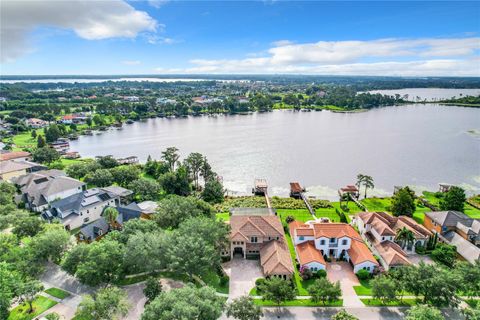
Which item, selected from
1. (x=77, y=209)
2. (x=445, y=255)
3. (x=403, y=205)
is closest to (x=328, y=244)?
(x=445, y=255)

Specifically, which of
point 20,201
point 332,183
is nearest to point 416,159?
point 332,183

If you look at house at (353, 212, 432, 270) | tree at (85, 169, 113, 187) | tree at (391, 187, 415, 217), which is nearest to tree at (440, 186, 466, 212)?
tree at (391, 187, 415, 217)

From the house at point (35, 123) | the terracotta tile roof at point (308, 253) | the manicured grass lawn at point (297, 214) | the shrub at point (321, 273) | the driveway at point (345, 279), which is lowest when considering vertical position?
the driveway at point (345, 279)

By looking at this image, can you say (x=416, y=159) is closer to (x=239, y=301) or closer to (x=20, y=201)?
(x=239, y=301)

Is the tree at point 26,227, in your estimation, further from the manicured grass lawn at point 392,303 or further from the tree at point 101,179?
the manicured grass lawn at point 392,303

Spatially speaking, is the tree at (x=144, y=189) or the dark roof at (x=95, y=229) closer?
the dark roof at (x=95, y=229)

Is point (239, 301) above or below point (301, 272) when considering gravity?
above

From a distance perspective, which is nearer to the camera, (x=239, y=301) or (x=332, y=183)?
(x=239, y=301)

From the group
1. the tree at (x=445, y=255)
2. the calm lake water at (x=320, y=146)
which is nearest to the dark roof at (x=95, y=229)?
the calm lake water at (x=320, y=146)

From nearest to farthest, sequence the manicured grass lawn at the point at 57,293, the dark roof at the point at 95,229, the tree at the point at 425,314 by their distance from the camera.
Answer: the tree at the point at 425,314 → the manicured grass lawn at the point at 57,293 → the dark roof at the point at 95,229
